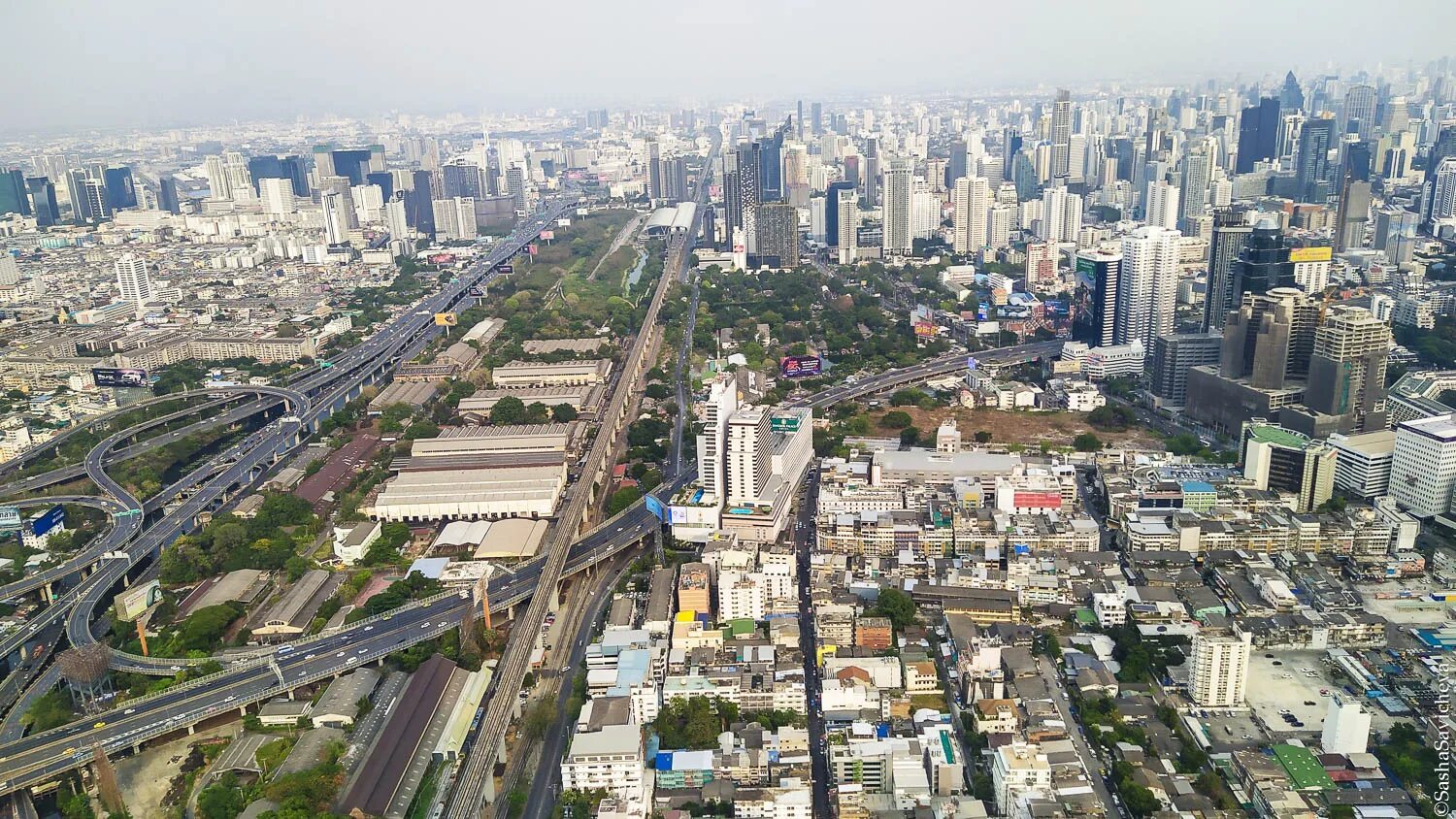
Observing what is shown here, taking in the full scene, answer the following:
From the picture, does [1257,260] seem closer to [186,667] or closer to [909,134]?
[186,667]

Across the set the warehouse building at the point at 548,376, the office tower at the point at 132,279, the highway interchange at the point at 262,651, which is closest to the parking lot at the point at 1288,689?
A: the highway interchange at the point at 262,651

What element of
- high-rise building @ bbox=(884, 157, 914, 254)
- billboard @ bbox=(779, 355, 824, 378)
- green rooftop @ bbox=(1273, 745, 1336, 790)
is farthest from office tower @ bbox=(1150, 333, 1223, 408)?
high-rise building @ bbox=(884, 157, 914, 254)

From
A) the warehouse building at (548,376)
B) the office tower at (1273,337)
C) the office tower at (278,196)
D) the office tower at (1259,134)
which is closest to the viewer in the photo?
the office tower at (1273,337)

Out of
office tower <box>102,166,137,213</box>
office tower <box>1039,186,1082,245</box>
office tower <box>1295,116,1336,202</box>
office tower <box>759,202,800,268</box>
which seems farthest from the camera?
office tower <box>102,166,137,213</box>

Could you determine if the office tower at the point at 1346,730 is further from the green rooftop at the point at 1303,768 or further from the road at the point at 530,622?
the road at the point at 530,622

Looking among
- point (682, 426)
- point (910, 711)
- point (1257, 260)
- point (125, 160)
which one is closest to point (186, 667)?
point (910, 711)

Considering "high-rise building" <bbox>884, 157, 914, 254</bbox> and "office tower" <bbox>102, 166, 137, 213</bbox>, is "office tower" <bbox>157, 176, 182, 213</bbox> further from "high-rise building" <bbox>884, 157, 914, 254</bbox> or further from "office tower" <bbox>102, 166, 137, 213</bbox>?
"high-rise building" <bbox>884, 157, 914, 254</bbox>
